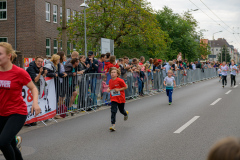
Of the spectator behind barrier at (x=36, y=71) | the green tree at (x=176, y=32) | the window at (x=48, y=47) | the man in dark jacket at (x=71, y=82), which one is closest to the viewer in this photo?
the spectator behind barrier at (x=36, y=71)

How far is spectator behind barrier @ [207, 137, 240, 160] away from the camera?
1479 mm

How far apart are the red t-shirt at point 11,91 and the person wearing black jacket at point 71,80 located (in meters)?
6.25

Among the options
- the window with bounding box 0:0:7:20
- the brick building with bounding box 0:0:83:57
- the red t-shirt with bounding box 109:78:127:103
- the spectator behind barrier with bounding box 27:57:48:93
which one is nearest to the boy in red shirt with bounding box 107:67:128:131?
the red t-shirt with bounding box 109:78:127:103

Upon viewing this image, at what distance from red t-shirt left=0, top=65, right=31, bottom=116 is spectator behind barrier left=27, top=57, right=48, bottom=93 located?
4.82m

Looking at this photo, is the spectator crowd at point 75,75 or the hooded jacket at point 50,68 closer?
the spectator crowd at point 75,75

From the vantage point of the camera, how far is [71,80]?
10.9 meters

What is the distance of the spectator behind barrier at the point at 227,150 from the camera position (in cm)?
148

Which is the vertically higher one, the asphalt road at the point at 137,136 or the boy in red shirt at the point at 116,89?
the boy in red shirt at the point at 116,89

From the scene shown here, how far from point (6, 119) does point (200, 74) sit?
31091mm

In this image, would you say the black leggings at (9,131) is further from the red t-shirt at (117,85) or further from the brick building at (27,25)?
the brick building at (27,25)

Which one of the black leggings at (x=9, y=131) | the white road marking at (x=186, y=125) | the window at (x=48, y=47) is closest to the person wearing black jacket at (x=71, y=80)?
the white road marking at (x=186, y=125)

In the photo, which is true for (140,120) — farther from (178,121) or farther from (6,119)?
(6,119)

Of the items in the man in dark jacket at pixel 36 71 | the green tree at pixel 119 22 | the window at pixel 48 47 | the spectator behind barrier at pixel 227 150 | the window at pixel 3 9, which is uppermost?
the window at pixel 3 9

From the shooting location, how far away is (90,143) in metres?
6.75
